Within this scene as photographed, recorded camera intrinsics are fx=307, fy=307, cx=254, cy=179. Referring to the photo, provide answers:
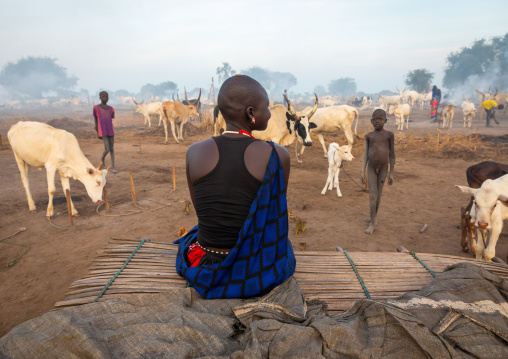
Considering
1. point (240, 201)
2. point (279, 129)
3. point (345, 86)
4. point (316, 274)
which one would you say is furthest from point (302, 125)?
point (345, 86)

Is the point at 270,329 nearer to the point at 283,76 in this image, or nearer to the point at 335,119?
the point at 335,119

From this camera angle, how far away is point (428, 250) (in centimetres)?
493

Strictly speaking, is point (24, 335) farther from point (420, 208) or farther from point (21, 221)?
point (420, 208)

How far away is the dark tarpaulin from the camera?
1.44 m

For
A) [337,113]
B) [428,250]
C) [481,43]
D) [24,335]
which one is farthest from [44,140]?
[481,43]

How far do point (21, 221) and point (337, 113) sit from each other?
1012 cm

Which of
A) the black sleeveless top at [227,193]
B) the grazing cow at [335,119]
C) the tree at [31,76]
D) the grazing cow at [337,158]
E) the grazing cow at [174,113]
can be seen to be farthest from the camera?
the tree at [31,76]

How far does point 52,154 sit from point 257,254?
5485mm

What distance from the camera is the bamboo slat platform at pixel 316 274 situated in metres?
2.24

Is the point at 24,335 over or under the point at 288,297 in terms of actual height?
over

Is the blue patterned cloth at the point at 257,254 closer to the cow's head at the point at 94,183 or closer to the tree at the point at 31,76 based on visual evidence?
the cow's head at the point at 94,183

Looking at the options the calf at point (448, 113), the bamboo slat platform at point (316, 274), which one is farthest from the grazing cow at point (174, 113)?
the calf at point (448, 113)

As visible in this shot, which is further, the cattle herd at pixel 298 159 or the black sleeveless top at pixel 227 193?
the cattle herd at pixel 298 159

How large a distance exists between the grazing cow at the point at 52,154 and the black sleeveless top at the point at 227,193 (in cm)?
474
